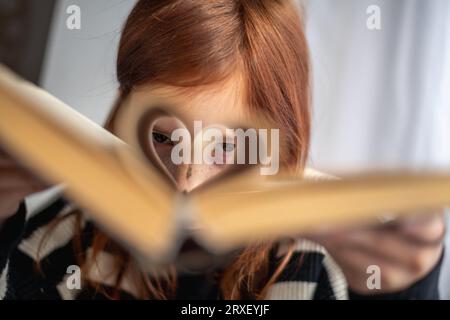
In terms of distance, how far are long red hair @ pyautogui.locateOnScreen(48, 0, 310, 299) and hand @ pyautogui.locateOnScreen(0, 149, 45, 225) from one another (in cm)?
6

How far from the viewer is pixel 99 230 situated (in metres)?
0.38

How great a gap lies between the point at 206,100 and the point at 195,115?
0.01 meters

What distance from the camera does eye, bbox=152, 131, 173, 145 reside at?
1.15 feet

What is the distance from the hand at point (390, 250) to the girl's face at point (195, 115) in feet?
0.39

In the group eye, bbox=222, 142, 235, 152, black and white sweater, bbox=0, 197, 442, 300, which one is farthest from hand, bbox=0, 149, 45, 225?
eye, bbox=222, 142, 235, 152

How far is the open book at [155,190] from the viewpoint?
0.89 ft

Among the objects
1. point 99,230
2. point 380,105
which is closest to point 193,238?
point 99,230

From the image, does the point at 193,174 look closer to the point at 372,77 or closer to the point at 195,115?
the point at 195,115

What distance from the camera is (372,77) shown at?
1.34 ft

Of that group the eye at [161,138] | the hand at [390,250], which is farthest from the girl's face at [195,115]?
the hand at [390,250]

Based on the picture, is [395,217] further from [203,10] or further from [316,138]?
[203,10]

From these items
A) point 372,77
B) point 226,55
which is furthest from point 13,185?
point 372,77

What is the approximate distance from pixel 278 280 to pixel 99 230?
5.9 inches

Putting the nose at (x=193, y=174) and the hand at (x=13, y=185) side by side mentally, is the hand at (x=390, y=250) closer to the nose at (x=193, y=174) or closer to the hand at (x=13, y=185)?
the nose at (x=193, y=174)
